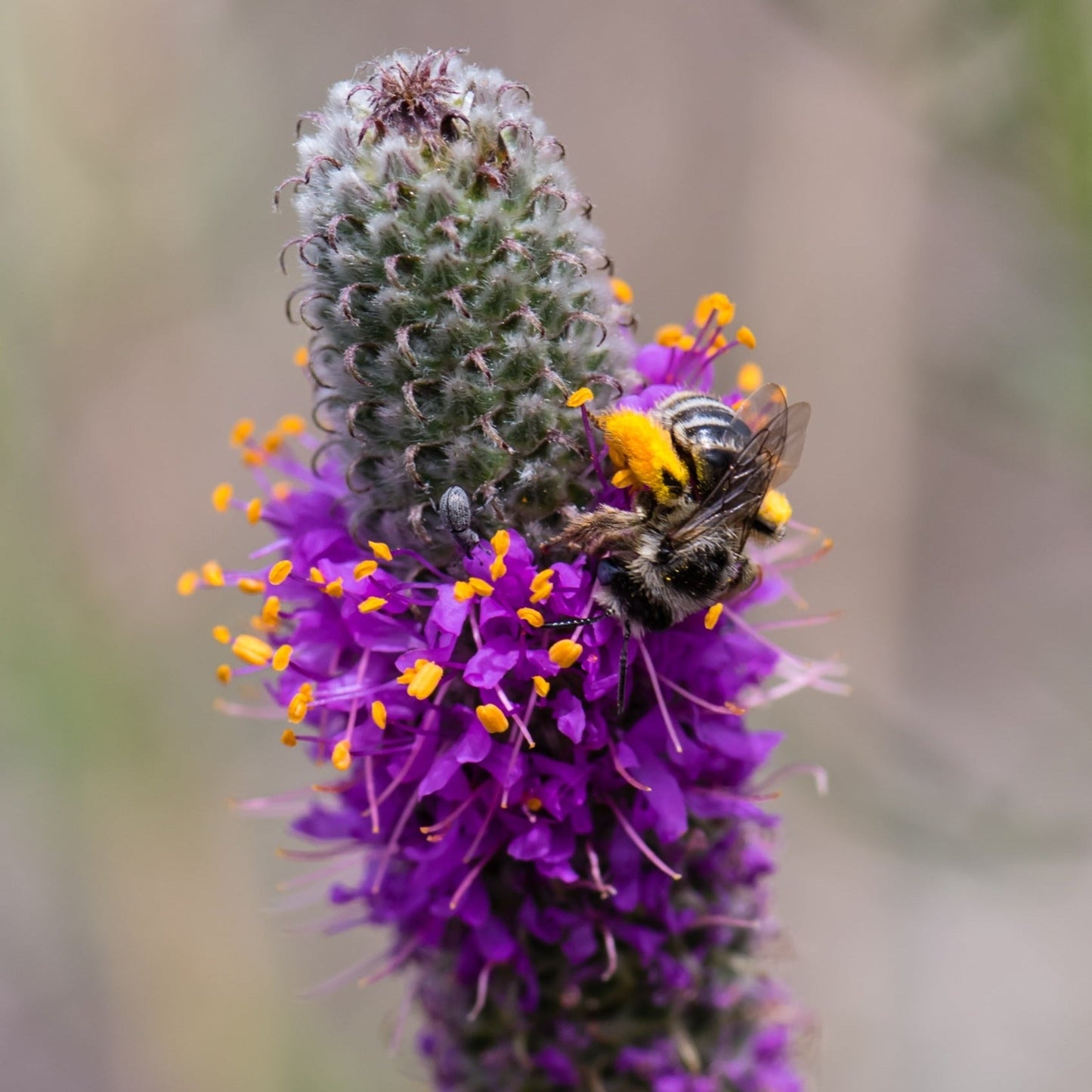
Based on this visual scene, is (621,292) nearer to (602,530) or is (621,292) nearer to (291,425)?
(602,530)

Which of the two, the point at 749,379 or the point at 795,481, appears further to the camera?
the point at 795,481

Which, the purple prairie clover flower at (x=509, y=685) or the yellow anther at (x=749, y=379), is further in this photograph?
the yellow anther at (x=749, y=379)

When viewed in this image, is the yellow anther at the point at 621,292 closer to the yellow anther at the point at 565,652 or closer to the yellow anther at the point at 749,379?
the yellow anther at the point at 749,379

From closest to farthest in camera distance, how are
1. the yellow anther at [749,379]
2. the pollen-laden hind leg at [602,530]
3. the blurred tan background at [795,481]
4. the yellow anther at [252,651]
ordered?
the pollen-laden hind leg at [602,530], the yellow anther at [252,651], the yellow anther at [749,379], the blurred tan background at [795,481]

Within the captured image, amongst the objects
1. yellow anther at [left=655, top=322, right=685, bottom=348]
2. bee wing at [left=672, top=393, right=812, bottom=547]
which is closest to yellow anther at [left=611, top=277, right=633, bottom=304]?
yellow anther at [left=655, top=322, right=685, bottom=348]

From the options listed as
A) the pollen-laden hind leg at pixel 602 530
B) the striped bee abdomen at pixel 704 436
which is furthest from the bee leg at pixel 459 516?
the striped bee abdomen at pixel 704 436

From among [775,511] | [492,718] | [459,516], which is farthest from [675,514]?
[492,718]
